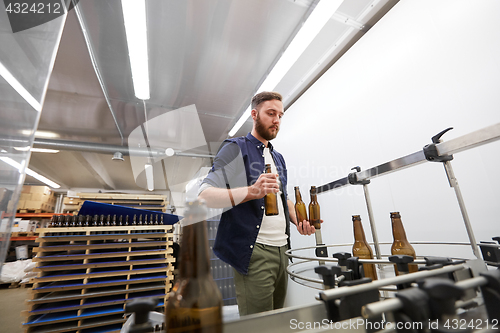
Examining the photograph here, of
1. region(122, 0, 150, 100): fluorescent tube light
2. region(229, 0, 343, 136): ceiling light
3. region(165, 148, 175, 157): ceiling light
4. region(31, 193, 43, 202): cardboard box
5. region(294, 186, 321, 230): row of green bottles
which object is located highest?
region(165, 148, 175, 157): ceiling light

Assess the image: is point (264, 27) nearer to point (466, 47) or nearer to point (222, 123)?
point (466, 47)

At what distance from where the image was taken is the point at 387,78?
186 cm

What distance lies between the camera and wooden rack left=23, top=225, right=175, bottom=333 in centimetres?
213

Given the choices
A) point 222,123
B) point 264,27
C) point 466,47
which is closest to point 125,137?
point 222,123

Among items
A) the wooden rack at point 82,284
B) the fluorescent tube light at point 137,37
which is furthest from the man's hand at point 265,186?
the wooden rack at point 82,284

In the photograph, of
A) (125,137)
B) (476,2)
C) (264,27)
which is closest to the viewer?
(476,2)

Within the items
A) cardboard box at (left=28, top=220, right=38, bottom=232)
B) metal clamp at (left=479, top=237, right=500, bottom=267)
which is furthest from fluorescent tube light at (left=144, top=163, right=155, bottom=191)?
metal clamp at (left=479, top=237, right=500, bottom=267)

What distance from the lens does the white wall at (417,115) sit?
4.12 ft

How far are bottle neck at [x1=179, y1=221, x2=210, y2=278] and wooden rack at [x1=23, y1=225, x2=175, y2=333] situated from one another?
2.37 metres

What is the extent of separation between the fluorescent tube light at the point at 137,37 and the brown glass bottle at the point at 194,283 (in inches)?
83.1

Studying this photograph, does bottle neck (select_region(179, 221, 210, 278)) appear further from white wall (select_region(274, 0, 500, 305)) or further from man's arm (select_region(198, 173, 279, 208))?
white wall (select_region(274, 0, 500, 305))

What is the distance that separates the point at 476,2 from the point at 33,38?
99.9 inches

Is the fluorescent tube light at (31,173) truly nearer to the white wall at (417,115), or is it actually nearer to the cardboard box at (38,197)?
the cardboard box at (38,197)


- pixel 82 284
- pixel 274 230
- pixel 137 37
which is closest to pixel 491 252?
pixel 274 230
